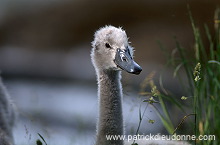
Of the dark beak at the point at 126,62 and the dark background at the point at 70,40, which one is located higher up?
the dark background at the point at 70,40

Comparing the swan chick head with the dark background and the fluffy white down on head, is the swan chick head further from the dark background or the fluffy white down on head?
the dark background

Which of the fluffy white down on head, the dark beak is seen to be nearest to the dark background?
the fluffy white down on head

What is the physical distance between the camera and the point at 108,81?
366 cm

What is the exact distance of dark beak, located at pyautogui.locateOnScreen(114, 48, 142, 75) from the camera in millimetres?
3348

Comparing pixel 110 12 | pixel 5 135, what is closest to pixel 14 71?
pixel 110 12

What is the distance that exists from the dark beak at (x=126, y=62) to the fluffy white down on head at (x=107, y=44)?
0.14 feet

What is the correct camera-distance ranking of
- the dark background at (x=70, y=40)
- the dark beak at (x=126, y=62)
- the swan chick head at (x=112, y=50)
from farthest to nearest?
the dark background at (x=70, y=40)
the swan chick head at (x=112, y=50)
the dark beak at (x=126, y=62)

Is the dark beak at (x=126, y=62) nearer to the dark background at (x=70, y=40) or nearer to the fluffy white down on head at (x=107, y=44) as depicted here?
the fluffy white down on head at (x=107, y=44)

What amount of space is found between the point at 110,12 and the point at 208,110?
7619 mm

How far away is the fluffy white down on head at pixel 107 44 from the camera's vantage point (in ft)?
11.8

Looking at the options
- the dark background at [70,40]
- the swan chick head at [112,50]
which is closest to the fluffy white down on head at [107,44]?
the swan chick head at [112,50]

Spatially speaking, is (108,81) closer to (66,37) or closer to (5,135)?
(5,135)

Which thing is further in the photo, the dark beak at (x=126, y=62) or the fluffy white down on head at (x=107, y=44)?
the fluffy white down on head at (x=107, y=44)

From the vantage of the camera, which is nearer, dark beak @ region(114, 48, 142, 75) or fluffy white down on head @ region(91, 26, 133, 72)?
dark beak @ region(114, 48, 142, 75)
